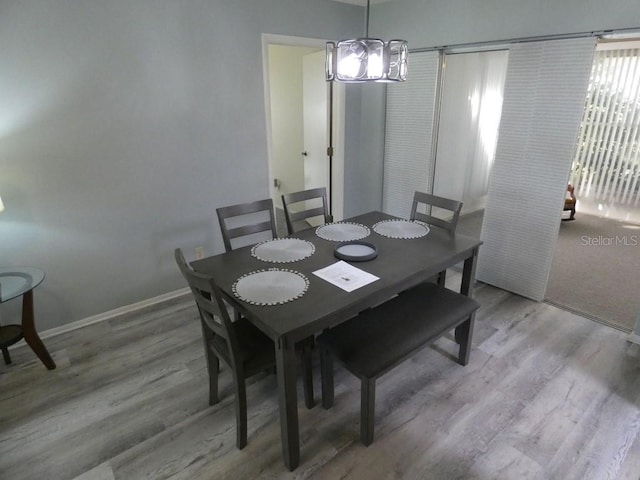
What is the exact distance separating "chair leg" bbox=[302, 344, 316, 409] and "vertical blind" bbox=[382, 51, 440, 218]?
2373 millimetres

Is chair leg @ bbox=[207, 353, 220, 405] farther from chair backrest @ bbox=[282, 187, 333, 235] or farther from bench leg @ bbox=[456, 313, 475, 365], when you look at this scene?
bench leg @ bbox=[456, 313, 475, 365]

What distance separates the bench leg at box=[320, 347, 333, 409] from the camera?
6.20 ft

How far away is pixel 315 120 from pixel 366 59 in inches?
100

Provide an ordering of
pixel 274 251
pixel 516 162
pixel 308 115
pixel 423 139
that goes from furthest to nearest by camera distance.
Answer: pixel 308 115 → pixel 423 139 → pixel 516 162 → pixel 274 251

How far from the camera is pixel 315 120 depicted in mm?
4219

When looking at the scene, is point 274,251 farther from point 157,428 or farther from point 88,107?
point 88,107

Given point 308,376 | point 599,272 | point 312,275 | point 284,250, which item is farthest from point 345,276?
point 599,272

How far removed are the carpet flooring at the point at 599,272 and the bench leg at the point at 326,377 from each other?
2148mm

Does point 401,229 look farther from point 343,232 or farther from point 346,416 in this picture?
point 346,416

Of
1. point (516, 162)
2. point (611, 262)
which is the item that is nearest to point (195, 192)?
point (516, 162)

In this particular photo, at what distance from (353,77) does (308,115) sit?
2637mm

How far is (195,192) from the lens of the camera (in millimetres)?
3057

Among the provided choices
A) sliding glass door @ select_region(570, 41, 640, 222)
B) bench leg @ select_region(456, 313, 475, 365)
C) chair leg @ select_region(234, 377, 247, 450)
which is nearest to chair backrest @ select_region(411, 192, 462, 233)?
bench leg @ select_region(456, 313, 475, 365)

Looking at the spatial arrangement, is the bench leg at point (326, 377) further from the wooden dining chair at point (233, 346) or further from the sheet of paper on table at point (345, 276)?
the sheet of paper on table at point (345, 276)
